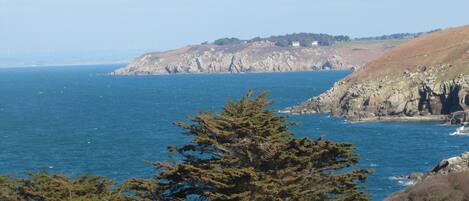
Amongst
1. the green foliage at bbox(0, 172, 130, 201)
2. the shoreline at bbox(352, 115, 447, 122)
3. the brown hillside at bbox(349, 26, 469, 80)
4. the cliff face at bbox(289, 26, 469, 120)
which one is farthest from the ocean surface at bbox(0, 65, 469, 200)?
the brown hillside at bbox(349, 26, 469, 80)

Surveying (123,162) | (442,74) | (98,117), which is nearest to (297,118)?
(442,74)

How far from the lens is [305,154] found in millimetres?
21766

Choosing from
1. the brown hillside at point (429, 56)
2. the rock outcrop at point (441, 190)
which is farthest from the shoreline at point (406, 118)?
the rock outcrop at point (441, 190)

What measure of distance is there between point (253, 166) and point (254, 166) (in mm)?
55

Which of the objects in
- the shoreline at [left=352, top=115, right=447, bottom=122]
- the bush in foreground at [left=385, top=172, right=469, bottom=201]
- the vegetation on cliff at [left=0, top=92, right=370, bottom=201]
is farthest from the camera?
the shoreline at [left=352, top=115, right=447, bottom=122]

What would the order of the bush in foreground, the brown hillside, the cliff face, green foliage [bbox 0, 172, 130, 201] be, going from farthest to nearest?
1. the brown hillside
2. the cliff face
3. green foliage [bbox 0, 172, 130, 201]
4. the bush in foreground

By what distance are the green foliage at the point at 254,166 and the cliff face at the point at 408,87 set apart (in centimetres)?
8175

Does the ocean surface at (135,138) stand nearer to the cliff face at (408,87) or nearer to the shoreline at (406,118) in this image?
the shoreline at (406,118)

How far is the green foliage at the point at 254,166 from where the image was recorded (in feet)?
67.9

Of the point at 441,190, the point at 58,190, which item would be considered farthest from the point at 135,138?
the point at 441,190

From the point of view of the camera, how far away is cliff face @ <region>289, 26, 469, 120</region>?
106 metres

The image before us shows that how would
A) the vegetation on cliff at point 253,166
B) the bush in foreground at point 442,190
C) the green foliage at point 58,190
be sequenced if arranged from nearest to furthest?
the bush in foreground at point 442,190 → the vegetation on cliff at point 253,166 → the green foliage at point 58,190

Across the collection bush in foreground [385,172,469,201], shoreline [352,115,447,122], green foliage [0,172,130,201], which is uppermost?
bush in foreground [385,172,469,201]

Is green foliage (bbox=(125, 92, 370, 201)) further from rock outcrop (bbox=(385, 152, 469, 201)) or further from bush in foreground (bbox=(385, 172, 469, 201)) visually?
bush in foreground (bbox=(385, 172, 469, 201))
